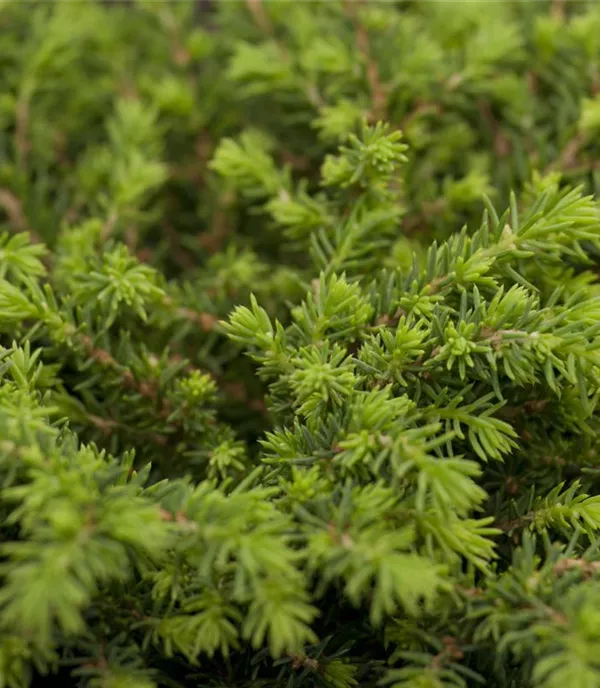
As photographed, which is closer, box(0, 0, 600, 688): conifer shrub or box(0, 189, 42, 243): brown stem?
box(0, 0, 600, 688): conifer shrub

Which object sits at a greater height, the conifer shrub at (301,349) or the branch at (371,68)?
the branch at (371,68)

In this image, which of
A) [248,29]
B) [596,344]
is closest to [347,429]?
[596,344]

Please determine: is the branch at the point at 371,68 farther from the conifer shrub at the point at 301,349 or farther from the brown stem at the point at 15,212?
the brown stem at the point at 15,212

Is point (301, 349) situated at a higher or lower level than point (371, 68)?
lower

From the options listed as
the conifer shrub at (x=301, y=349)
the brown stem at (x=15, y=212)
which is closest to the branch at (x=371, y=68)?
the conifer shrub at (x=301, y=349)

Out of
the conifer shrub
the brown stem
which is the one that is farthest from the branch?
the brown stem

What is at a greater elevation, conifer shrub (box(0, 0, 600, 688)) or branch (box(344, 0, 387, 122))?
branch (box(344, 0, 387, 122))

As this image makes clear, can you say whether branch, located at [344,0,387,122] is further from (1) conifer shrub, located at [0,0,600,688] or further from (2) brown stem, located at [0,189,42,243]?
(2) brown stem, located at [0,189,42,243]

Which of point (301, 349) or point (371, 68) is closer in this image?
point (301, 349)

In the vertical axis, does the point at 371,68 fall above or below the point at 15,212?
above

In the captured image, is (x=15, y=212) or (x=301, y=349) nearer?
(x=301, y=349)
